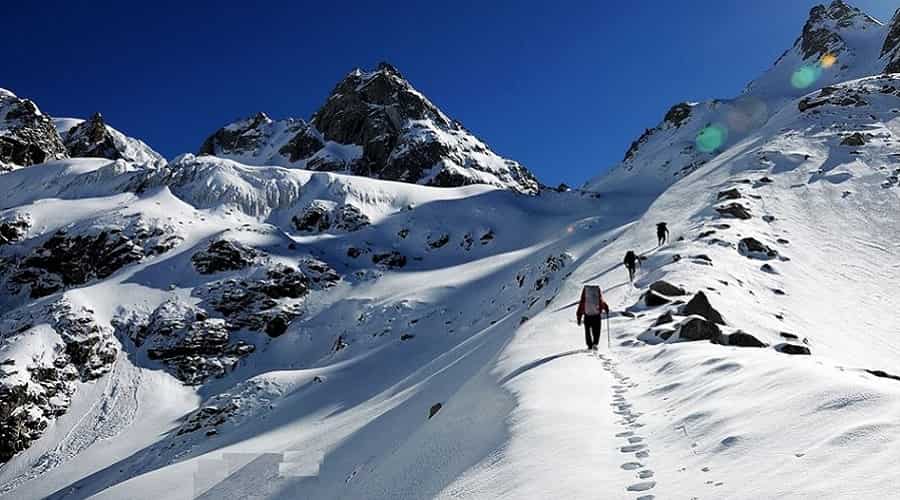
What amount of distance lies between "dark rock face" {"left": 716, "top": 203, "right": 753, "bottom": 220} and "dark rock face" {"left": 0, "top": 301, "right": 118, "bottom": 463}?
5150 centimetres

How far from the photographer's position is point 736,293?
1903cm

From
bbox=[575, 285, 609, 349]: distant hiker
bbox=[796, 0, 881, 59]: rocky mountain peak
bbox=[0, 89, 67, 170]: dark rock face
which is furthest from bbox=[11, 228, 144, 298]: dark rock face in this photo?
bbox=[796, 0, 881, 59]: rocky mountain peak

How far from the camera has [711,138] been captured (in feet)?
342

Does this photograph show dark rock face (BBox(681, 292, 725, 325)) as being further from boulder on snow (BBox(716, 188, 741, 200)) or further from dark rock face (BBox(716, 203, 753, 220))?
boulder on snow (BBox(716, 188, 741, 200))

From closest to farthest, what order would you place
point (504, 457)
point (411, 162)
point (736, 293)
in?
point (504, 457) → point (736, 293) → point (411, 162)

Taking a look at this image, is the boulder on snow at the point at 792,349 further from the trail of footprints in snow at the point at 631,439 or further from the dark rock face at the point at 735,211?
the dark rock face at the point at 735,211

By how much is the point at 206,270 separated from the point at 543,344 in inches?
2101

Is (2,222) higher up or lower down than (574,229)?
higher up

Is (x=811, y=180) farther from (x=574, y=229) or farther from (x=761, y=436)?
(x=761, y=436)

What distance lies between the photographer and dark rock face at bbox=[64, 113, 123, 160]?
132 meters

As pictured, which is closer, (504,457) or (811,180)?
(504,457)

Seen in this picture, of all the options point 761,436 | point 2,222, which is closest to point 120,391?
point 2,222

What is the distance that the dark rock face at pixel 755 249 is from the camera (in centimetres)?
2523

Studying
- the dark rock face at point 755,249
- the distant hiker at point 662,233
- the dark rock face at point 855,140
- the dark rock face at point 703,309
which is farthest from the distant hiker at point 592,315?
the dark rock face at point 855,140
